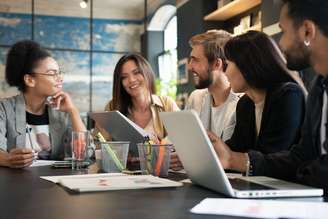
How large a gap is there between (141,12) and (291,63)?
680 cm

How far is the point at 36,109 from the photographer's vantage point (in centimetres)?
235

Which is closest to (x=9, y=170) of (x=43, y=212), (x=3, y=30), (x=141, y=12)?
(x=43, y=212)

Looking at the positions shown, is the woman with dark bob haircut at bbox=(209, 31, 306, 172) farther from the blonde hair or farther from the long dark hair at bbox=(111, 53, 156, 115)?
the long dark hair at bbox=(111, 53, 156, 115)

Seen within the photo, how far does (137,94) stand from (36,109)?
0.58 metres

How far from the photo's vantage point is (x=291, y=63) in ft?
4.89

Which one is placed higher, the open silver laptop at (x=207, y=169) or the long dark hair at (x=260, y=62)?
the long dark hair at (x=260, y=62)

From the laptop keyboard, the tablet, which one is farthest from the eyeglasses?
the laptop keyboard

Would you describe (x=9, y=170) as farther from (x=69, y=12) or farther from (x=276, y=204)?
(x=69, y=12)

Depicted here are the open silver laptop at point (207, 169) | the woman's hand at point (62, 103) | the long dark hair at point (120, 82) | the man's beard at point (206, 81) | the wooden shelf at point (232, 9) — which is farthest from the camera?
the wooden shelf at point (232, 9)

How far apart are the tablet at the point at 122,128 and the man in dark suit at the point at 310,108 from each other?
15.9 inches

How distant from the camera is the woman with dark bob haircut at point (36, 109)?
7.11ft

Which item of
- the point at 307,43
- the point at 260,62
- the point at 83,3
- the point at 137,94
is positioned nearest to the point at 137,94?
the point at 137,94

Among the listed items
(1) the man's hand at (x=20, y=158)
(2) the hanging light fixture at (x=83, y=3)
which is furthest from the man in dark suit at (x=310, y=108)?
(2) the hanging light fixture at (x=83, y=3)

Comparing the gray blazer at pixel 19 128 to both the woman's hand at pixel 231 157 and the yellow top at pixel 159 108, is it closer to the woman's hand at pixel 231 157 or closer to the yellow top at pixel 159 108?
the yellow top at pixel 159 108
